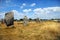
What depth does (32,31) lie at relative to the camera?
2.15 metres

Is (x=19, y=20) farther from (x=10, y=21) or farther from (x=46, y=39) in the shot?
(x=46, y=39)

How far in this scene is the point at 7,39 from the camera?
2.10 meters

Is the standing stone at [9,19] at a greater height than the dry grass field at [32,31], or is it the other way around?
Result: the standing stone at [9,19]

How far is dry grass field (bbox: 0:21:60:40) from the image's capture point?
212 cm

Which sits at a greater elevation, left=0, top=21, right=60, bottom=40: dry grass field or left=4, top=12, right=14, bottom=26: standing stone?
left=4, top=12, right=14, bottom=26: standing stone

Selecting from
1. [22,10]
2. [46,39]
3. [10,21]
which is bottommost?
[46,39]

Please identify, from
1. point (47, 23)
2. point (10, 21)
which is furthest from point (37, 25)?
point (10, 21)

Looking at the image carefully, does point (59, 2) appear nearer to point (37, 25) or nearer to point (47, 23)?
point (47, 23)

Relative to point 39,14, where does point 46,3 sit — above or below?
above

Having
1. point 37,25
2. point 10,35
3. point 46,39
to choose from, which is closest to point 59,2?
point 37,25

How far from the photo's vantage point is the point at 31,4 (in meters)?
2.20

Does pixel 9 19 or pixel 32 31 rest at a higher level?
pixel 9 19

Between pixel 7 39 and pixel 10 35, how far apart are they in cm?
9

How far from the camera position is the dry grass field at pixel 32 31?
212cm
